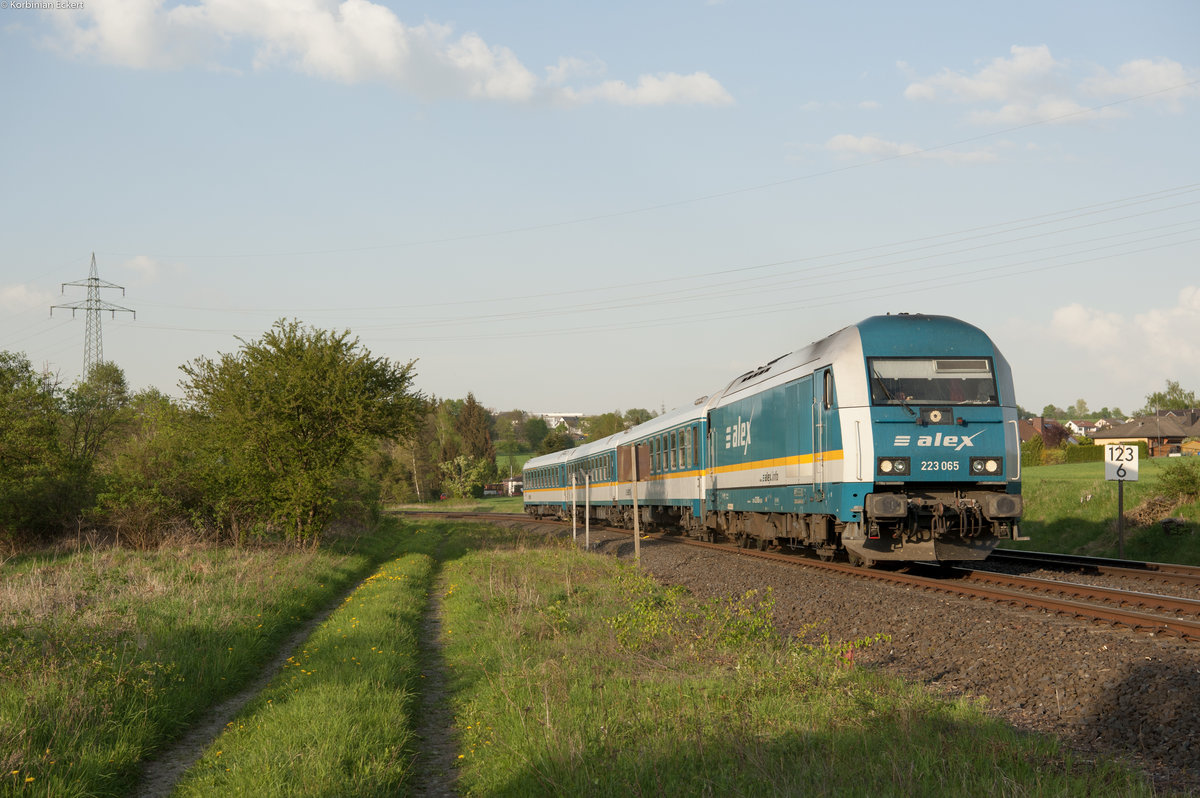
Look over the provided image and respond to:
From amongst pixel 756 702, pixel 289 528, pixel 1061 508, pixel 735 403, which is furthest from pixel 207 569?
pixel 1061 508

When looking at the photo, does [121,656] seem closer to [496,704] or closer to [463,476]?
[496,704]

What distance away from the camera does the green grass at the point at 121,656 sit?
6418 mm

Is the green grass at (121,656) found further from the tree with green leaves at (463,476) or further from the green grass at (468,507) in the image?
the tree with green leaves at (463,476)

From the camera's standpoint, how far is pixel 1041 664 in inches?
322

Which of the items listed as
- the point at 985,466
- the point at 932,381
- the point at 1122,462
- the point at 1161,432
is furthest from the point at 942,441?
the point at 1161,432

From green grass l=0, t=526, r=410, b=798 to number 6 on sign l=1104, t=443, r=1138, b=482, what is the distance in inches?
643

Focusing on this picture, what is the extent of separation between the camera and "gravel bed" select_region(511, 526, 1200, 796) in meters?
6.19

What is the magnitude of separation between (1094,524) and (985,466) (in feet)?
42.9

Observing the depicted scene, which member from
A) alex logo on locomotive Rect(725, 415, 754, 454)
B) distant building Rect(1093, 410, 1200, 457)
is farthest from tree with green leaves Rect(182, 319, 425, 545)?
distant building Rect(1093, 410, 1200, 457)

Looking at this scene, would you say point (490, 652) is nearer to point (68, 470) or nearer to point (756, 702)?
point (756, 702)

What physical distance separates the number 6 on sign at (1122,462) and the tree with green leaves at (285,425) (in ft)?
58.4

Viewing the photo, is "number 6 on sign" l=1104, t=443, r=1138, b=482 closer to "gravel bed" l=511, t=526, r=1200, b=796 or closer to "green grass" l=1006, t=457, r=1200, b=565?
"green grass" l=1006, t=457, r=1200, b=565

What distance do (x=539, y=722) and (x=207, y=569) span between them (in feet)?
41.6

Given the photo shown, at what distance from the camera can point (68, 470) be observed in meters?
26.5
